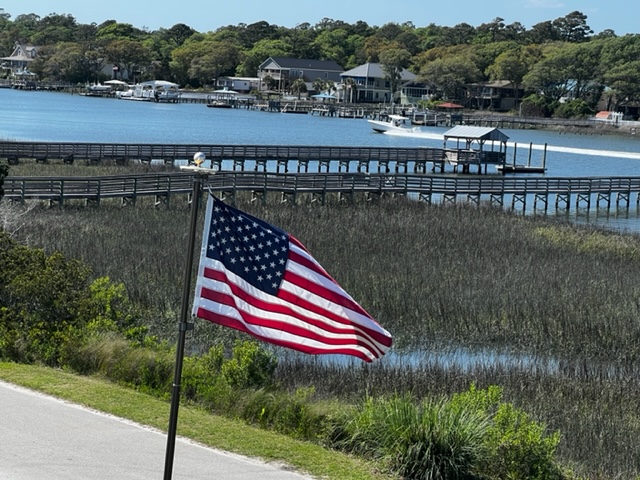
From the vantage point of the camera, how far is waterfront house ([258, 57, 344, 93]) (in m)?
188

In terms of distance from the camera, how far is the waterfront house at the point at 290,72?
18838 cm

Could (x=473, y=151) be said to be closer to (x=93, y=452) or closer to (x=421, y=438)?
(x=421, y=438)

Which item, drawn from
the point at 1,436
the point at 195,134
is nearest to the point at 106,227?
the point at 1,436

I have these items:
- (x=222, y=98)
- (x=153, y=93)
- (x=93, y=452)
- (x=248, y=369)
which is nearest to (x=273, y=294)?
(x=93, y=452)

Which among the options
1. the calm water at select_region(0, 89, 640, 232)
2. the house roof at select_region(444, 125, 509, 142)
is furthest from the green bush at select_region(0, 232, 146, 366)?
the house roof at select_region(444, 125, 509, 142)

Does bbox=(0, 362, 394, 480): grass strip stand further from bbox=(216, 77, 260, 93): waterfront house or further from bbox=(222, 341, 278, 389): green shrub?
bbox=(216, 77, 260, 93): waterfront house

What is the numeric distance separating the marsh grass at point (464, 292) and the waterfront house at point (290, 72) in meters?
149

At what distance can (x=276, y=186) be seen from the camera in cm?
4309

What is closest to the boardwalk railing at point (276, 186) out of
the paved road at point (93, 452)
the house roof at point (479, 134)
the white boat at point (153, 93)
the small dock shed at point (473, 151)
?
the house roof at point (479, 134)

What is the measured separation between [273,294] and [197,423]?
4347mm

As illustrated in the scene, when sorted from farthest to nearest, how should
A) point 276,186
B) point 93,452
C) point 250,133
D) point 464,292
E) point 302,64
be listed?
point 302,64 < point 250,133 < point 276,186 < point 464,292 < point 93,452

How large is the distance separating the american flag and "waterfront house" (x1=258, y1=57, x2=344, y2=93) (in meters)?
180

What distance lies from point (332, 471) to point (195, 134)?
9254 centimetres

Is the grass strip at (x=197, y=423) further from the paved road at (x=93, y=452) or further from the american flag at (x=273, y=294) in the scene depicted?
the american flag at (x=273, y=294)
